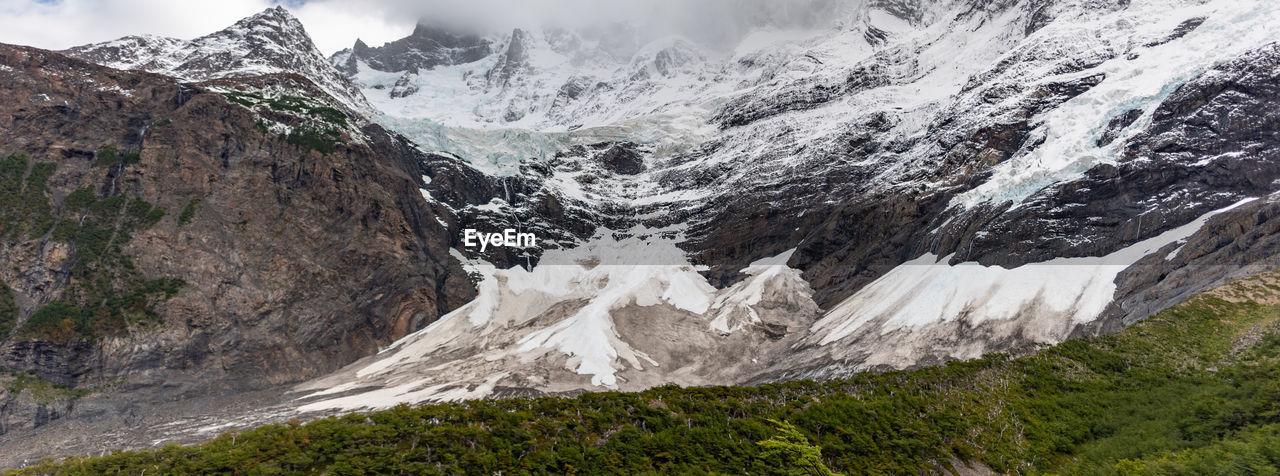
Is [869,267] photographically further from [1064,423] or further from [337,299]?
[337,299]

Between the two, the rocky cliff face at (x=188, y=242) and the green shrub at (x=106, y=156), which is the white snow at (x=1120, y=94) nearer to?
the rocky cliff face at (x=188, y=242)

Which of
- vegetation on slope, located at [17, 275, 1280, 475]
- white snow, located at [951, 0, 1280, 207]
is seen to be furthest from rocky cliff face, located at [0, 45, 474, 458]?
white snow, located at [951, 0, 1280, 207]

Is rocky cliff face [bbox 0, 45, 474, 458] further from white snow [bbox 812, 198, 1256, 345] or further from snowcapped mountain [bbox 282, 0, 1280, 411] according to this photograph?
white snow [bbox 812, 198, 1256, 345]

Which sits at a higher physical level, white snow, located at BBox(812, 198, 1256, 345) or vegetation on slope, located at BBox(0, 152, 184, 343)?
vegetation on slope, located at BBox(0, 152, 184, 343)

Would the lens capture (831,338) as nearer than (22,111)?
Yes

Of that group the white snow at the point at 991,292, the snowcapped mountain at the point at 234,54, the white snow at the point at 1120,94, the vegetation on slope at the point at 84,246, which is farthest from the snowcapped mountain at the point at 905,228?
the snowcapped mountain at the point at 234,54

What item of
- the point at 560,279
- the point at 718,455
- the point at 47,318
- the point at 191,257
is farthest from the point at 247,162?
the point at 718,455
